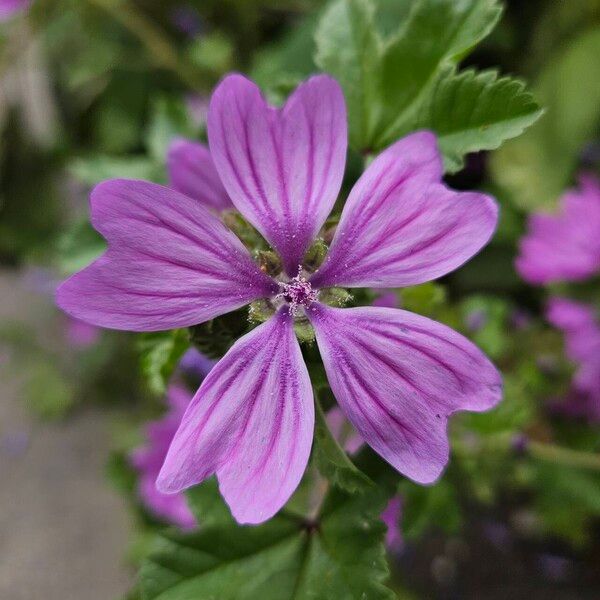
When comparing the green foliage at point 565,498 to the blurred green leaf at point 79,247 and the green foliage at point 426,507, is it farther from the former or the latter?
the blurred green leaf at point 79,247

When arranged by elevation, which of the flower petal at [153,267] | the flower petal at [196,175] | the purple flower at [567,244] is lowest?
the purple flower at [567,244]

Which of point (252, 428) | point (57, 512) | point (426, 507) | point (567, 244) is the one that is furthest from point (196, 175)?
point (57, 512)

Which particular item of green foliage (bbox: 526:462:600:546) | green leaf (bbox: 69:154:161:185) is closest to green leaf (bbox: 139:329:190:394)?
green leaf (bbox: 69:154:161:185)

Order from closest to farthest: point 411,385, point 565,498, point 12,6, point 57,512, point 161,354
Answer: point 411,385
point 161,354
point 565,498
point 12,6
point 57,512

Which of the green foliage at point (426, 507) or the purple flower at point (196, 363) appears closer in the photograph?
the green foliage at point (426, 507)

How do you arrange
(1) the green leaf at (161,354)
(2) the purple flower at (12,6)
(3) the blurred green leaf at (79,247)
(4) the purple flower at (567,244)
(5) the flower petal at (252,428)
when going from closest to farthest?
1. (5) the flower petal at (252,428)
2. (1) the green leaf at (161,354)
3. (3) the blurred green leaf at (79,247)
4. (4) the purple flower at (567,244)
5. (2) the purple flower at (12,6)

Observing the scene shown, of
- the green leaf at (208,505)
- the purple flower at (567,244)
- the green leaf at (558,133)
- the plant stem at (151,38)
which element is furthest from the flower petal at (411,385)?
the plant stem at (151,38)

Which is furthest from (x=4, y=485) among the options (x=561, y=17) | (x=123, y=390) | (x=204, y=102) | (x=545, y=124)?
(x=561, y=17)

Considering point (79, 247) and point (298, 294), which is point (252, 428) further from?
point (79, 247)
